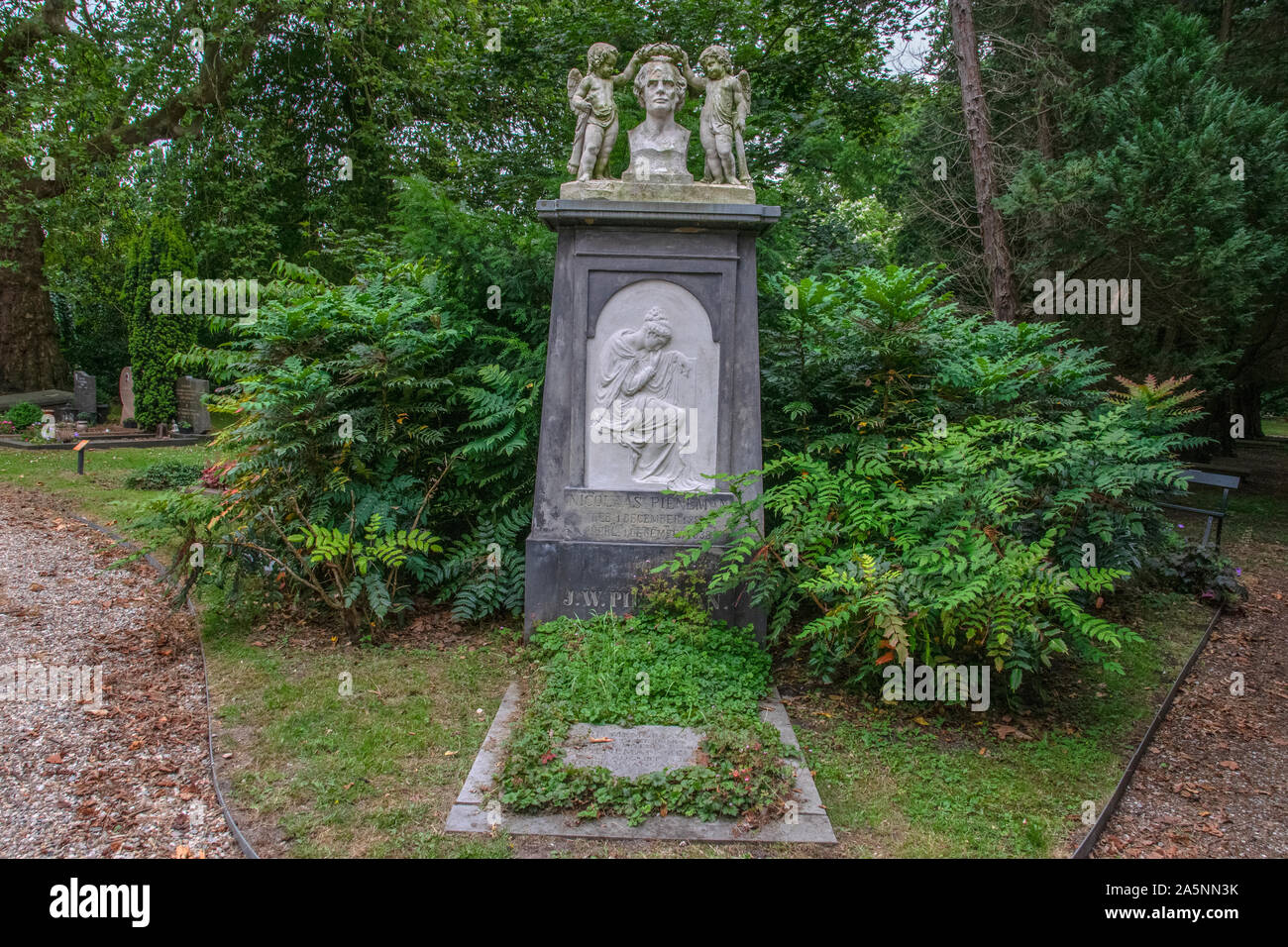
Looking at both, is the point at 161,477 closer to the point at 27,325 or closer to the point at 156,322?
the point at 156,322

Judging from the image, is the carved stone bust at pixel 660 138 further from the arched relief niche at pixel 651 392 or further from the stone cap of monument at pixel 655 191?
the arched relief niche at pixel 651 392

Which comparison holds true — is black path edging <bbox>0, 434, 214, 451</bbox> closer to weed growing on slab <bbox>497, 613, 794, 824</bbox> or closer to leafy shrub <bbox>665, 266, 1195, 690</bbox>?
weed growing on slab <bbox>497, 613, 794, 824</bbox>

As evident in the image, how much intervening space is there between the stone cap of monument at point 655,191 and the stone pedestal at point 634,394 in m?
0.17

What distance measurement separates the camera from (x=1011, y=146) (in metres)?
11.3

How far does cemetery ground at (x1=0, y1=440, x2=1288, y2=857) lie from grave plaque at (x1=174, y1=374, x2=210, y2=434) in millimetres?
10666

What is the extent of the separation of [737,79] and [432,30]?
11841mm

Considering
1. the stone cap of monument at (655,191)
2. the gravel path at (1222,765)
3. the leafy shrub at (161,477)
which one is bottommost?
the gravel path at (1222,765)

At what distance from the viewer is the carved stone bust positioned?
5.91m

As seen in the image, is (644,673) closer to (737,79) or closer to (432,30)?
(737,79)

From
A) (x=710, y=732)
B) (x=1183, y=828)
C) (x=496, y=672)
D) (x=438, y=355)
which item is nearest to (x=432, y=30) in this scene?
(x=438, y=355)
